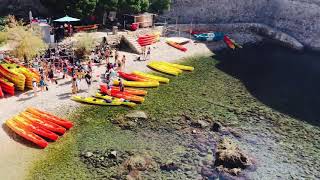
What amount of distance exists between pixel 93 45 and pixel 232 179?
19.6 metres

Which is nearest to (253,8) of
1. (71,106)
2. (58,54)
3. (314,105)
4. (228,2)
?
(228,2)

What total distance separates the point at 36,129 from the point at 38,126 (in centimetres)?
40

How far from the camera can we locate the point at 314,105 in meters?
32.6

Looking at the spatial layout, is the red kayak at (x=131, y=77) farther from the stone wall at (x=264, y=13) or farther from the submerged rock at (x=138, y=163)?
the stone wall at (x=264, y=13)

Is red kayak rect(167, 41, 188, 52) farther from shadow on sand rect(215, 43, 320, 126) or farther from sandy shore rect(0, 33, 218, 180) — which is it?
shadow on sand rect(215, 43, 320, 126)

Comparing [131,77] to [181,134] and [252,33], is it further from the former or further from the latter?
[252,33]

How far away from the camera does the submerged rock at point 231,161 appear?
23172 millimetres

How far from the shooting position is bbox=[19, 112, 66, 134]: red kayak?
82.7ft

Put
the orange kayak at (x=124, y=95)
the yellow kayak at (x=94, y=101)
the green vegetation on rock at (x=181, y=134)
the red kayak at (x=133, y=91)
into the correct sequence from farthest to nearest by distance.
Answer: the red kayak at (x=133, y=91) < the orange kayak at (x=124, y=95) < the yellow kayak at (x=94, y=101) < the green vegetation on rock at (x=181, y=134)

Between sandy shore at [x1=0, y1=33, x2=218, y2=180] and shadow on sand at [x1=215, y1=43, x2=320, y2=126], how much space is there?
17.1ft

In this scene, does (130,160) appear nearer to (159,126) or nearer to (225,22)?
(159,126)

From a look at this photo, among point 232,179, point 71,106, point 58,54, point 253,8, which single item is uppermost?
point 253,8

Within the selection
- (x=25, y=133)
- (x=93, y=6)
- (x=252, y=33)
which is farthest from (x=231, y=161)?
(x=252, y=33)


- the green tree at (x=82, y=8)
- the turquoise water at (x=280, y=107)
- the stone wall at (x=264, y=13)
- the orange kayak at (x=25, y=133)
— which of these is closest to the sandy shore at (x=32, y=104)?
the orange kayak at (x=25, y=133)
